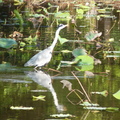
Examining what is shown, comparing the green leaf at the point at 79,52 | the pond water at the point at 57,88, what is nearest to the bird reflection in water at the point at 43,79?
the pond water at the point at 57,88

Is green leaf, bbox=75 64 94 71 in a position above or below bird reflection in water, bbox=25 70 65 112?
below

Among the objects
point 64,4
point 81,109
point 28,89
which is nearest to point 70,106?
point 81,109

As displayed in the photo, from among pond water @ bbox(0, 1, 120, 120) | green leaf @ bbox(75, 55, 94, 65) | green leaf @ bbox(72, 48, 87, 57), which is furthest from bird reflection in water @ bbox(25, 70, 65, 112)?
green leaf @ bbox(72, 48, 87, 57)

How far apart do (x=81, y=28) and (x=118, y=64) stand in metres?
5.09

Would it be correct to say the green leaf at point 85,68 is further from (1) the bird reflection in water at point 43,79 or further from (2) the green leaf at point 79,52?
(1) the bird reflection in water at point 43,79

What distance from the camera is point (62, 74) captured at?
26.3 ft

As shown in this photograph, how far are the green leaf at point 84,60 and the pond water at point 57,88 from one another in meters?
0.10

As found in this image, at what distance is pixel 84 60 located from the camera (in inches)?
346

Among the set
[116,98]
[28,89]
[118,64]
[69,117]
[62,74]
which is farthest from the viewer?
[118,64]

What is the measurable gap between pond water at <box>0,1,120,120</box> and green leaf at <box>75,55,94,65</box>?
0.34ft

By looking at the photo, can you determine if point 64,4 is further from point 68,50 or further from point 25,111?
point 25,111

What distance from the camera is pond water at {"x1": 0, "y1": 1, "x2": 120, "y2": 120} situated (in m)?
5.69

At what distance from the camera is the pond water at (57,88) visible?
18.7 feet

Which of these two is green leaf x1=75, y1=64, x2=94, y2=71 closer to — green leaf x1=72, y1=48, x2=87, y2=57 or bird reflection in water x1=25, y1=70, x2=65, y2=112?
green leaf x1=72, y1=48, x2=87, y2=57
